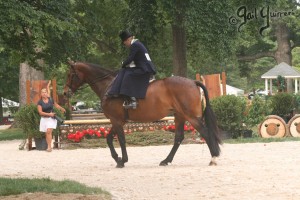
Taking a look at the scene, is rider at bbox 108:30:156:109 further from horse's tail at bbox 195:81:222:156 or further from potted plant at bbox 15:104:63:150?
potted plant at bbox 15:104:63:150

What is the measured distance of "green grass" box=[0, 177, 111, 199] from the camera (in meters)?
11.5

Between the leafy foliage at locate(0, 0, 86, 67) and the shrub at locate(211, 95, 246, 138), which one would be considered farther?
the shrub at locate(211, 95, 246, 138)

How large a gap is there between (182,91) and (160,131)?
7.78m

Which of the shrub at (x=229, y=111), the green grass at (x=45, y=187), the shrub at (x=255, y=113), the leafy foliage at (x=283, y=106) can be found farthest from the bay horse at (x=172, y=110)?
the leafy foliage at (x=283, y=106)

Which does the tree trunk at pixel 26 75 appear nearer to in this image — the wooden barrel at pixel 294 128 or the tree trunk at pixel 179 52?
the tree trunk at pixel 179 52

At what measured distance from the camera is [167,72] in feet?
157

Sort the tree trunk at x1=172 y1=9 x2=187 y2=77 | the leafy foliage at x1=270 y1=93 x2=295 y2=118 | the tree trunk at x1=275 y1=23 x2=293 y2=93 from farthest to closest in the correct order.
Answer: the tree trunk at x1=275 y1=23 x2=293 y2=93, the tree trunk at x1=172 y1=9 x2=187 y2=77, the leafy foliage at x1=270 y1=93 x2=295 y2=118

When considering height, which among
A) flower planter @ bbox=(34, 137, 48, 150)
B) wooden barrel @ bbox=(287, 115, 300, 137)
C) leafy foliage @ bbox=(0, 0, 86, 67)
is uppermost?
leafy foliage @ bbox=(0, 0, 86, 67)

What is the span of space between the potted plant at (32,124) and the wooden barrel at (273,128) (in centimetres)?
678

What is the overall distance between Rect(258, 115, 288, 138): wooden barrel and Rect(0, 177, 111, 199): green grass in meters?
12.8

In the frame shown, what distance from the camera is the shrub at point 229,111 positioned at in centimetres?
2416

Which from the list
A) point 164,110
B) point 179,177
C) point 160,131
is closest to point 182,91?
point 164,110

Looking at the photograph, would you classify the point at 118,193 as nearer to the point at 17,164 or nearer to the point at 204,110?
the point at 204,110
